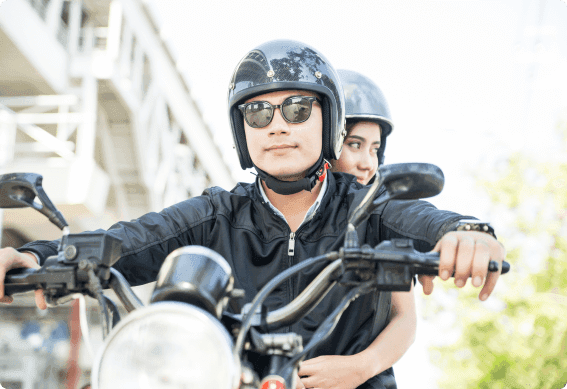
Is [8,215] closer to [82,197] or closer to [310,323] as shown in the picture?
[82,197]

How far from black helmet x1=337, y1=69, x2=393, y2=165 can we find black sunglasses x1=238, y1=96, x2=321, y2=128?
2.02m

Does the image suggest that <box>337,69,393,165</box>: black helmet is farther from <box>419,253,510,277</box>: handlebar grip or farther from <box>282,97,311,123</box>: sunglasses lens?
<box>419,253,510,277</box>: handlebar grip

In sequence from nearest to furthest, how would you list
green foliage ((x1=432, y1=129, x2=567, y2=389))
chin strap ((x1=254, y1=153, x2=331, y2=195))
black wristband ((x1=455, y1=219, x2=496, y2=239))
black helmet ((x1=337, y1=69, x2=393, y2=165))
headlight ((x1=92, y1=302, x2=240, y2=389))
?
headlight ((x1=92, y1=302, x2=240, y2=389)), black wristband ((x1=455, y1=219, x2=496, y2=239)), chin strap ((x1=254, y1=153, x2=331, y2=195)), black helmet ((x1=337, y1=69, x2=393, y2=165)), green foliage ((x1=432, y1=129, x2=567, y2=389))

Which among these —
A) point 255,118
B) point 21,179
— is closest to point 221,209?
point 255,118

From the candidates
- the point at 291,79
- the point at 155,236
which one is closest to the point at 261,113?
the point at 291,79

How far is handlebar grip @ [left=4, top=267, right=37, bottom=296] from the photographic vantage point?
170cm

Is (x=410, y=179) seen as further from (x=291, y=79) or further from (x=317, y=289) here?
(x=291, y=79)

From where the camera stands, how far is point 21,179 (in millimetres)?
1738

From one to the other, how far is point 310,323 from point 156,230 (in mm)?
664

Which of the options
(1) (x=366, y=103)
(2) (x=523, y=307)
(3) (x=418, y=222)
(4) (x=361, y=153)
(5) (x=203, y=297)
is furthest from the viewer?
(2) (x=523, y=307)

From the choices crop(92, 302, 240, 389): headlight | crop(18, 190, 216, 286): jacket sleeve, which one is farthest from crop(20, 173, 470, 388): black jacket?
crop(92, 302, 240, 389): headlight

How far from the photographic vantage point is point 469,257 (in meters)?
1.51

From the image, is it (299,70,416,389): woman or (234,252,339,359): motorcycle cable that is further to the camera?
(299,70,416,389): woman

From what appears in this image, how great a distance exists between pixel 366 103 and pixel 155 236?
104 inches
